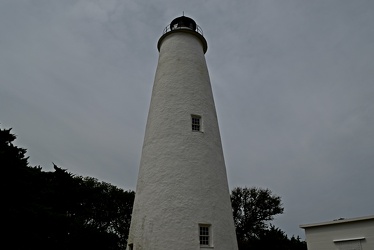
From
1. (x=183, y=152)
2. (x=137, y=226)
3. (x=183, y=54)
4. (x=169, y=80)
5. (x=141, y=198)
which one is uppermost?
(x=183, y=54)

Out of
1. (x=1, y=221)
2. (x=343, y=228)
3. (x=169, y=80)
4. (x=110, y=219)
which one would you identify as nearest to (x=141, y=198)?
(x=169, y=80)

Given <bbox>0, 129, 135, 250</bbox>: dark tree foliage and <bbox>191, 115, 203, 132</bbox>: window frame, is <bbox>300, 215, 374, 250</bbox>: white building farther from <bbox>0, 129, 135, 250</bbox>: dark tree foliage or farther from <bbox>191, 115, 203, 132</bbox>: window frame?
<bbox>0, 129, 135, 250</bbox>: dark tree foliage

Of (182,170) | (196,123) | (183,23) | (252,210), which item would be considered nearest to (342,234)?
(182,170)

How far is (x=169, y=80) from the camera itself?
14742 millimetres

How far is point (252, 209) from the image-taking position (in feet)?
116

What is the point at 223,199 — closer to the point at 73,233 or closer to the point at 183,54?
the point at 183,54

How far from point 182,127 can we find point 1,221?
424 inches

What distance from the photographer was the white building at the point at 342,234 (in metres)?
13.6

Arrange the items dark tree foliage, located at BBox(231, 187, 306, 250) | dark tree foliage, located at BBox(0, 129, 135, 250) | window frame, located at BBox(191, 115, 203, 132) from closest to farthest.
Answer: window frame, located at BBox(191, 115, 203, 132), dark tree foliage, located at BBox(0, 129, 135, 250), dark tree foliage, located at BBox(231, 187, 306, 250)

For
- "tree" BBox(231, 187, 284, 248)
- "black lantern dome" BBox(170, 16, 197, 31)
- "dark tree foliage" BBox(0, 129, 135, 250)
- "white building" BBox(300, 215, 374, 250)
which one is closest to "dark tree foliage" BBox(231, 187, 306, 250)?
"tree" BBox(231, 187, 284, 248)

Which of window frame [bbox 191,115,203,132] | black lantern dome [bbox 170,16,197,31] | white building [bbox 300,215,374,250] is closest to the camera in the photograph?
white building [bbox 300,215,374,250]

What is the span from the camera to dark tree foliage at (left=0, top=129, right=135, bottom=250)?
16.7 m

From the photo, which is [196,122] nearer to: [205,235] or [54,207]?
[205,235]

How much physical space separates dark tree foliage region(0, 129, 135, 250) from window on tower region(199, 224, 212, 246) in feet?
34.9
